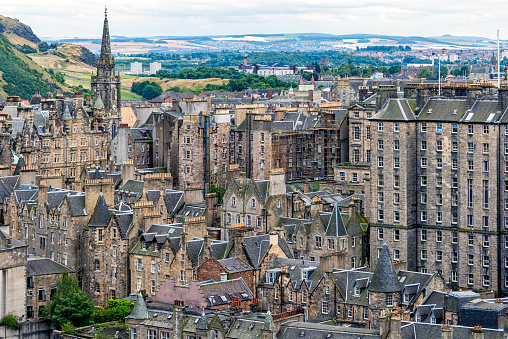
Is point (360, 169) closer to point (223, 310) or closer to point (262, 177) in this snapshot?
point (262, 177)

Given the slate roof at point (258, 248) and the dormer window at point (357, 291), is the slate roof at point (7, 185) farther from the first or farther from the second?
the dormer window at point (357, 291)

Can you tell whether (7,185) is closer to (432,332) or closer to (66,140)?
(66,140)

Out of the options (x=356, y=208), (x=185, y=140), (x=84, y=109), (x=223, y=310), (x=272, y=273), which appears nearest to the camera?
(x=223, y=310)

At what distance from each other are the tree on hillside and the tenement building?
105 ft

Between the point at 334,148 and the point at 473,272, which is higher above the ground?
the point at 334,148

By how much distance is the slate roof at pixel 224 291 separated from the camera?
108938 mm

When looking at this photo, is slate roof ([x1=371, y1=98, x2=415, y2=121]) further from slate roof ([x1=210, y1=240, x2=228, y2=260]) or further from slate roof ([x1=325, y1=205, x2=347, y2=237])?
slate roof ([x1=210, y1=240, x2=228, y2=260])

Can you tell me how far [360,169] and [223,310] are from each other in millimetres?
48981

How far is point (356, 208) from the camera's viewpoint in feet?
439

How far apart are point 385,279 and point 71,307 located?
117 ft

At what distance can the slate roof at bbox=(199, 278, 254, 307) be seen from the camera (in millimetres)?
108938

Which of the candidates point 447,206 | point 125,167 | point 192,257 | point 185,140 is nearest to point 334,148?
point 185,140

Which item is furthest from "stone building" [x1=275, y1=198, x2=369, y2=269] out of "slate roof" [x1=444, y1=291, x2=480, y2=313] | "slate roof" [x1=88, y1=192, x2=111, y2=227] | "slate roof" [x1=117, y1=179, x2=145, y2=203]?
"slate roof" [x1=117, y1=179, x2=145, y2=203]

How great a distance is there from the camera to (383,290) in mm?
102750
